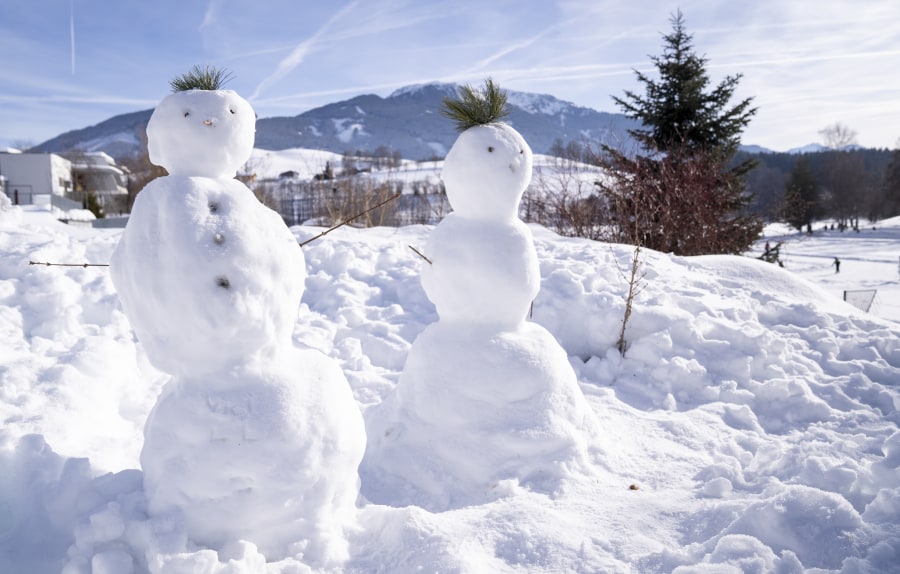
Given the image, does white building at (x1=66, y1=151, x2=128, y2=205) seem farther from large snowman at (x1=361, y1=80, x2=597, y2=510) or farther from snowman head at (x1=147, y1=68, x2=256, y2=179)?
snowman head at (x1=147, y1=68, x2=256, y2=179)

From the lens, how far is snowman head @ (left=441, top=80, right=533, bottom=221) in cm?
398

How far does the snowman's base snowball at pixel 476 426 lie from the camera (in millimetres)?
3713

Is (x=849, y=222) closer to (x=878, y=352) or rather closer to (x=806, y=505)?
(x=878, y=352)

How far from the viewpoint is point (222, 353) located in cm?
266

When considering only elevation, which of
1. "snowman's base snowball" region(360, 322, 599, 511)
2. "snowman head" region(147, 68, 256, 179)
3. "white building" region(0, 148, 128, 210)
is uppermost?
"white building" region(0, 148, 128, 210)

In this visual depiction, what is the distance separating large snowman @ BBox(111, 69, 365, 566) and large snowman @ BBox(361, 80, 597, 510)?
3.60 ft

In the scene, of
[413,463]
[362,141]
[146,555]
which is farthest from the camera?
[362,141]

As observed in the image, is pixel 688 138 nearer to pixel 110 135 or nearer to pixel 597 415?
pixel 597 415

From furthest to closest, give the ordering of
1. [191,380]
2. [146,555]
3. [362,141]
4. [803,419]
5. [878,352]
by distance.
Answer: [362,141], [878,352], [803,419], [191,380], [146,555]

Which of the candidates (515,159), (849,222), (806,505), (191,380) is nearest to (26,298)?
(191,380)

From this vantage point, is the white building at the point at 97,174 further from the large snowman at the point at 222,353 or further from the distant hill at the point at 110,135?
the distant hill at the point at 110,135

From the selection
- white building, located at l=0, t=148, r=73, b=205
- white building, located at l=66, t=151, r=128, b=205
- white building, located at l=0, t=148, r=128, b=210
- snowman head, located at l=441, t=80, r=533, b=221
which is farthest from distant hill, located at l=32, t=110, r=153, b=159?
snowman head, located at l=441, t=80, r=533, b=221

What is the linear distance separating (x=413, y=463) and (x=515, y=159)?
2379 millimetres

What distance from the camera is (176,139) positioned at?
2.71 metres
